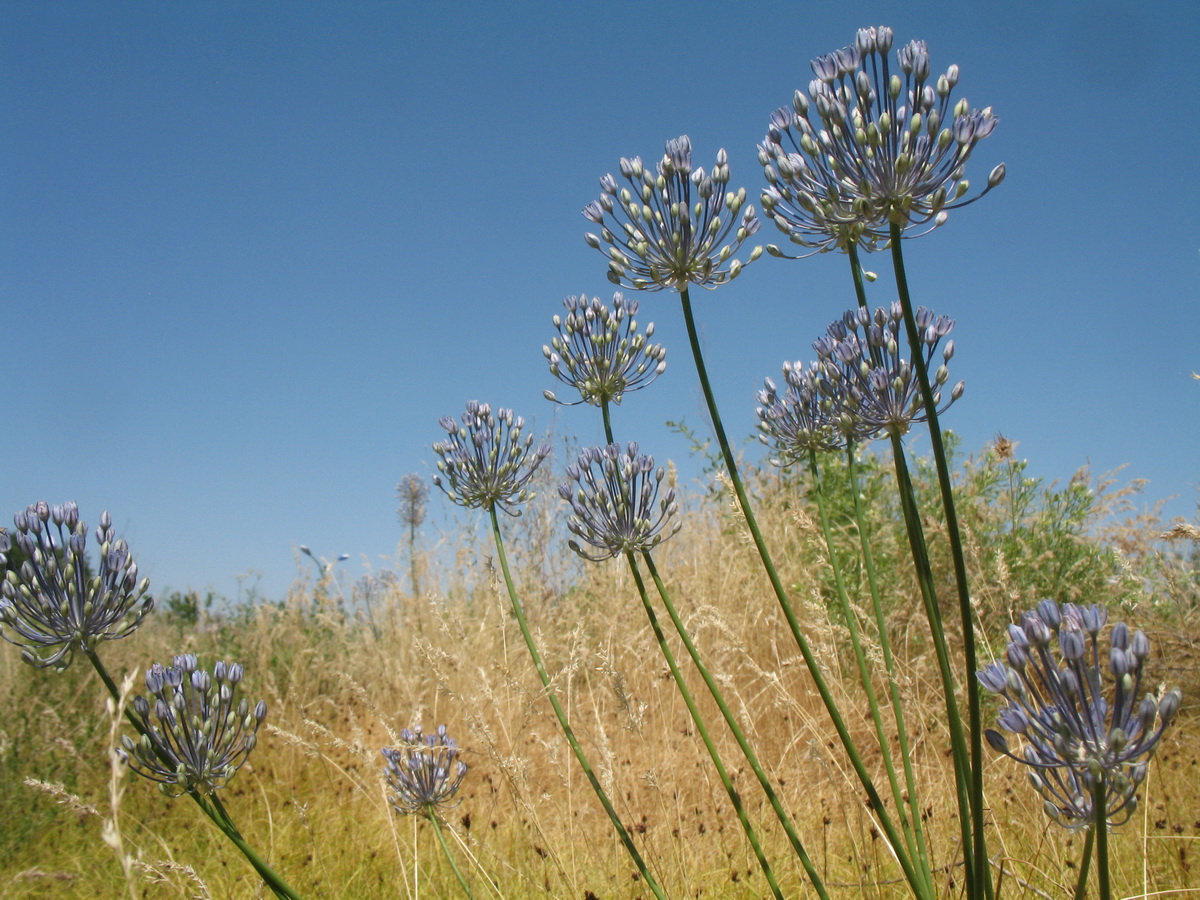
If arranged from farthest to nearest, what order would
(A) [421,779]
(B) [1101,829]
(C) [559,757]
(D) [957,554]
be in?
(C) [559,757] < (A) [421,779] < (D) [957,554] < (B) [1101,829]

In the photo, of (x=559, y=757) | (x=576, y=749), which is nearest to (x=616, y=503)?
(x=576, y=749)

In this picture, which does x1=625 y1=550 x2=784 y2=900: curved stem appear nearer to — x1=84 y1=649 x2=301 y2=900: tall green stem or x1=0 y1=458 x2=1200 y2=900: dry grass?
x1=0 y1=458 x2=1200 y2=900: dry grass

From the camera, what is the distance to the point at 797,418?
3104mm

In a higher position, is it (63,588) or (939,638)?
(63,588)

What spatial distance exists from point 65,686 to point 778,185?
8716 millimetres

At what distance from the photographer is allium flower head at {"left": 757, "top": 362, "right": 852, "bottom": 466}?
295 cm

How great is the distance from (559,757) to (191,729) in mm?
4471

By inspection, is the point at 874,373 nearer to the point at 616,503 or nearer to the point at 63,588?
the point at 616,503

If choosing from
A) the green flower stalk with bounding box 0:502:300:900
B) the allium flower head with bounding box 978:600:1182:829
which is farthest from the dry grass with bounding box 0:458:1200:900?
the allium flower head with bounding box 978:600:1182:829

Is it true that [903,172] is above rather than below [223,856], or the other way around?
above

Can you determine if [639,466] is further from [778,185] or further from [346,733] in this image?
[346,733]

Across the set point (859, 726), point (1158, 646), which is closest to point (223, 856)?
point (859, 726)

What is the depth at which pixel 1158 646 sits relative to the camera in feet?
19.0

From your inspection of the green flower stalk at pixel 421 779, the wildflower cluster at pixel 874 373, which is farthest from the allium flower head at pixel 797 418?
the green flower stalk at pixel 421 779
